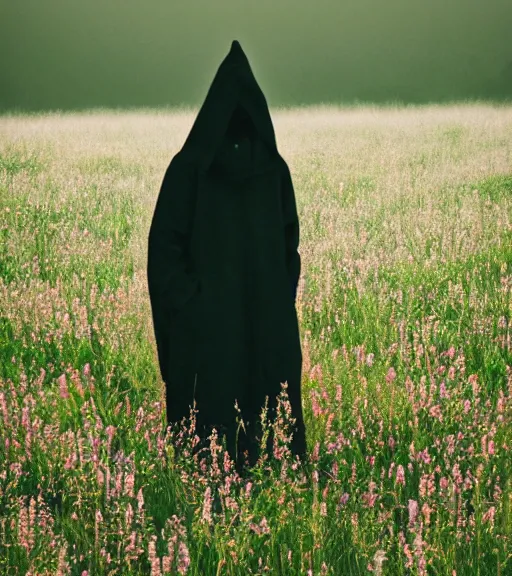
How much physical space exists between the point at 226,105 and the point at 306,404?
1.75m

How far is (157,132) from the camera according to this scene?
17531 mm

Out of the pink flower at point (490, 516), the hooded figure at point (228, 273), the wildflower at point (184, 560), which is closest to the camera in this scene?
the wildflower at point (184, 560)

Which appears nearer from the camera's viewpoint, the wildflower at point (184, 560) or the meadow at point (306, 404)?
the wildflower at point (184, 560)

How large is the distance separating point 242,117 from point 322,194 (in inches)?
276

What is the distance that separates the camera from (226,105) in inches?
123

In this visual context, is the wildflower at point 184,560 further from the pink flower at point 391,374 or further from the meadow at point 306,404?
the pink flower at point 391,374

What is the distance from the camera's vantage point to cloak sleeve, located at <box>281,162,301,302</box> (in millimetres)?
3410

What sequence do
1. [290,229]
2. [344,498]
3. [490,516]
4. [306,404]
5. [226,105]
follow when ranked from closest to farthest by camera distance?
[490,516] < [344,498] < [226,105] < [290,229] < [306,404]

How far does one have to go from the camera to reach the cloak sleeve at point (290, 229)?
341 centimetres

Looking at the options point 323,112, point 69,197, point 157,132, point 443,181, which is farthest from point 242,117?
point 323,112

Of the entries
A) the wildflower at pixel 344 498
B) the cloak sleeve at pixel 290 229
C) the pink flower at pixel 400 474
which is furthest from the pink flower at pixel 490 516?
the cloak sleeve at pixel 290 229

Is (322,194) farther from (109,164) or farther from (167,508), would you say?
(167,508)

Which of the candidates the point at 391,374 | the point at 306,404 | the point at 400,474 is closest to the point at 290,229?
the point at 391,374

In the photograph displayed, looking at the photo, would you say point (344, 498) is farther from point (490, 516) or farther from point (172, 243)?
point (172, 243)
